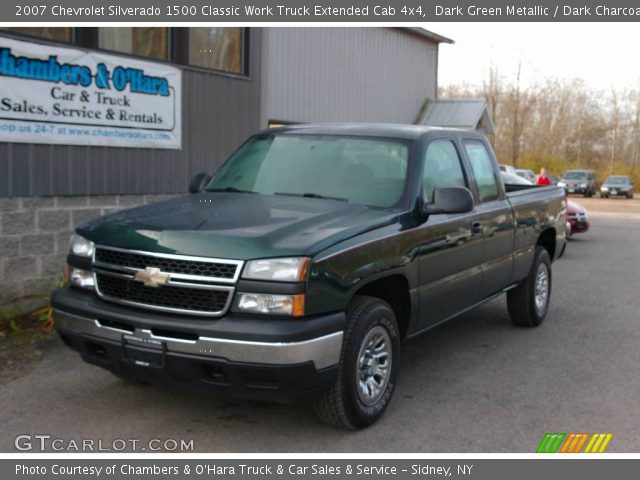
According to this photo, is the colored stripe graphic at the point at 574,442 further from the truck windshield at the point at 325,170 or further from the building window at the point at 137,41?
the building window at the point at 137,41

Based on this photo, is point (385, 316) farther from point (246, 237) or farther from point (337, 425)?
point (246, 237)

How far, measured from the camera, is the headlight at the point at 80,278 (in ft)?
14.8

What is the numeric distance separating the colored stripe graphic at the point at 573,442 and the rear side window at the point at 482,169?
2.33 m

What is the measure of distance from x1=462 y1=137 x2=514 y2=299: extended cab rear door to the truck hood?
152 centimetres

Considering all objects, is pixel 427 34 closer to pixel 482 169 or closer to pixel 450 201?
pixel 482 169

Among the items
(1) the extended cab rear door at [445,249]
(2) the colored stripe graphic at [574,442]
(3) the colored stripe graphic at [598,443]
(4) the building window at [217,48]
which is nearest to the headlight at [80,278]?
(1) the extended cab rear door at [445,249]

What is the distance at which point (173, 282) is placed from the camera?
13.3 feet

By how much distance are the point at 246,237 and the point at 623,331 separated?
4.98 metres

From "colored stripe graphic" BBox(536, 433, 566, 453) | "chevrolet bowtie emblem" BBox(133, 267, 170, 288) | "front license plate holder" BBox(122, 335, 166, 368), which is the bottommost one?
"colored stripe graphic" BBox(536, 433, 566, 453)

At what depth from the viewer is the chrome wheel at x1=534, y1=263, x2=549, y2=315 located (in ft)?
24.8

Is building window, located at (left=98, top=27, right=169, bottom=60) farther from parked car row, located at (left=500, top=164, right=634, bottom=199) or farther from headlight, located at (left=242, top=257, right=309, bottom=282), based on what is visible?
parked car row, located at (left=500, top=164, right=634, bottom=199)

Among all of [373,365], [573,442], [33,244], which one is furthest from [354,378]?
[33,244]

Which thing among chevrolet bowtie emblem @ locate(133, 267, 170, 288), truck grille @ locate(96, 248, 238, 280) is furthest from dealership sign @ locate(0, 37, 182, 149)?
chevrolet bowtie emblem @ locate(133, 267, 170, 288)

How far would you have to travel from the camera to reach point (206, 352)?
391 cm
